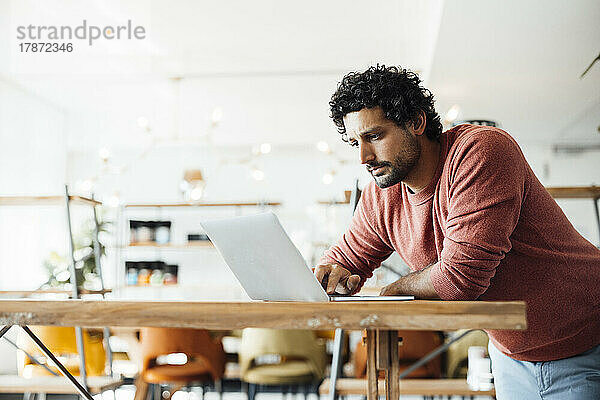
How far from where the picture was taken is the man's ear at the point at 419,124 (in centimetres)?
137

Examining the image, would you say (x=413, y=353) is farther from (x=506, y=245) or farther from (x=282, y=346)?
(x=506, y=245)

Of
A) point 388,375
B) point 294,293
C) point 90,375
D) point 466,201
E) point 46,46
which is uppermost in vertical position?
point 46,46

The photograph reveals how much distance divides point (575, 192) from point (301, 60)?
2600 millimetres

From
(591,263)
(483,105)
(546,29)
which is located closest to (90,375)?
(591,263)

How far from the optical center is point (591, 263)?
4.08 ft

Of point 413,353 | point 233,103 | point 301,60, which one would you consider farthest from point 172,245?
point 413,353

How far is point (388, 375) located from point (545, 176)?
6348 mm

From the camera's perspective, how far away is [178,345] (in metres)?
3.25

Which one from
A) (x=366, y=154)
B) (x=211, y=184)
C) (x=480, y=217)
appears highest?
(x=366, y=154)

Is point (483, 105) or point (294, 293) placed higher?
point (483, 105)

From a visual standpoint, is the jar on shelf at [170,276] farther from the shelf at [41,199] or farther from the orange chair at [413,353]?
the orange chair at [413,353]

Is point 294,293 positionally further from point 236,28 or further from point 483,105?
point 483,105

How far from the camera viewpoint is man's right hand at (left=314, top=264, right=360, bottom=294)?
4.57 ft

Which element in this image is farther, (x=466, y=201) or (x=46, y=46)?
(x=46, y=46)
